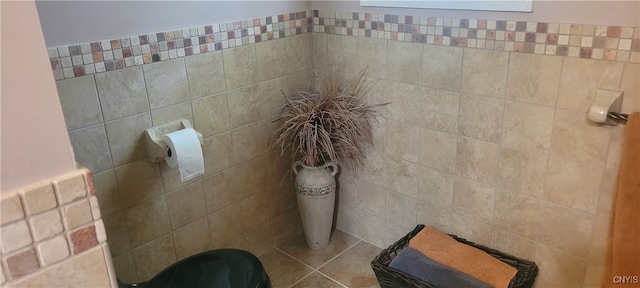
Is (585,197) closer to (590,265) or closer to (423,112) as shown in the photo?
(590,265)

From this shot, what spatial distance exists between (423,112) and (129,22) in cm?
121

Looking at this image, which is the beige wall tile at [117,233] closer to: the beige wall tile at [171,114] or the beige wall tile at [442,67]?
the beige wall tile at [171,114]

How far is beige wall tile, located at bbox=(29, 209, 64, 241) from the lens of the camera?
26.9 inches

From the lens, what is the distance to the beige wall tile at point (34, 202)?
2.13 ft

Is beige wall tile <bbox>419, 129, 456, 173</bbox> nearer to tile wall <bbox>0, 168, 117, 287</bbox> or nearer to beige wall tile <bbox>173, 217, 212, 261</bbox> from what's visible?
beige wall tile <bbox>173, 217, 212, 261</bbox>

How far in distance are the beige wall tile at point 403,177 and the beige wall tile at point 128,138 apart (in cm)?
110

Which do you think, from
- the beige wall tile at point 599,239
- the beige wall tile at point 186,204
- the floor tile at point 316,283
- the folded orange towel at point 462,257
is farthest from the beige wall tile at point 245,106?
the beige wall tile at point 599,239

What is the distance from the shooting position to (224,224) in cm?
219

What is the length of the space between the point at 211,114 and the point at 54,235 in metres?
1.29

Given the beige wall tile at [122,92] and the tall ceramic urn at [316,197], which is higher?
the beige wall tile at [122,92]

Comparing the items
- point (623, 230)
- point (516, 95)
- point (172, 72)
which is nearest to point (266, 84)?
point (172, 72)

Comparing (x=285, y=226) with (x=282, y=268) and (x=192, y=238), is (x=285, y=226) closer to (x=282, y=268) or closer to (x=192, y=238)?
(x=282, y=268)

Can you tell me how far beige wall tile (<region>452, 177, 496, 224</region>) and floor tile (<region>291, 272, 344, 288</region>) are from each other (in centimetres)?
67

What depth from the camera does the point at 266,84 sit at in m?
2.14
